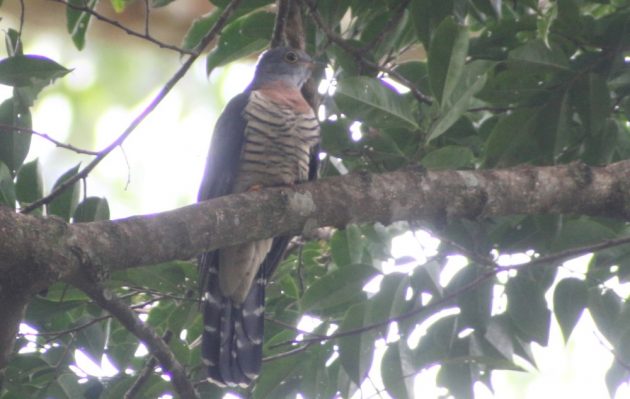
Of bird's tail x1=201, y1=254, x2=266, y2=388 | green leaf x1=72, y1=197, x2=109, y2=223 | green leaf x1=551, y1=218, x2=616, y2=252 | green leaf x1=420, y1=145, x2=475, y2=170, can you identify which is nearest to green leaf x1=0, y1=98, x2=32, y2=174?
green leaf x1=72, y1=197, x2=109, y2=223

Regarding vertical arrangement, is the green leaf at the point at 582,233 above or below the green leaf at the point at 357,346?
above

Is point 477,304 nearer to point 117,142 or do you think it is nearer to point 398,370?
point 398,370

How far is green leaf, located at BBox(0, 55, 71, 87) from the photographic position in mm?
2656

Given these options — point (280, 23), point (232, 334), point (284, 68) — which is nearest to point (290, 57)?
point (284, 68)

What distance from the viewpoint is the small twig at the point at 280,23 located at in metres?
3.13

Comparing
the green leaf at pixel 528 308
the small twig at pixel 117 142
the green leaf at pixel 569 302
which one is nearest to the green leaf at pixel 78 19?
the small twig at pixel 117 142

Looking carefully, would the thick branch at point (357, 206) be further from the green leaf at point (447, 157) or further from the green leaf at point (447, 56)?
the green leaf at point (447, 56)

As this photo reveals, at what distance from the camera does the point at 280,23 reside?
3213 millimetres

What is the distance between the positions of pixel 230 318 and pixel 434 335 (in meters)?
0.99

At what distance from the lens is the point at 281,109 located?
3756mm

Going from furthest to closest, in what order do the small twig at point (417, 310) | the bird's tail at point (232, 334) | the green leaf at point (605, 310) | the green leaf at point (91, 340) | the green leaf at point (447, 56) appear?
the bird's tail at point (232, 334), the green leaf at point (91, 340), the green leaf at point (605, 310), the small twig at point (417, 310), the green leaf at point (447, 56)

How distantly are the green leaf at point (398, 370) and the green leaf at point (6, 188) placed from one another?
1.22 meters

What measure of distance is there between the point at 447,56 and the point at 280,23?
2.63 ft

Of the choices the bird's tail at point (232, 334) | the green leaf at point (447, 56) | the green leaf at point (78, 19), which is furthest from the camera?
the bird's tail at point (232, 334)
